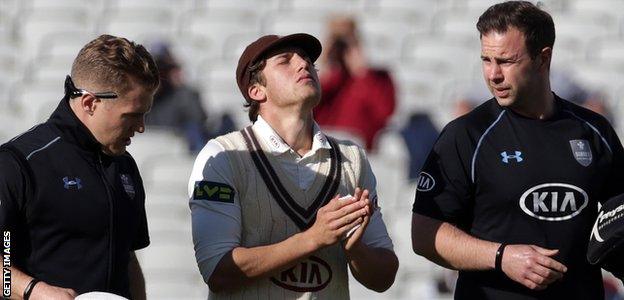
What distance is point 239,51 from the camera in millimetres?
10695

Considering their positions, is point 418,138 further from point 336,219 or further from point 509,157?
point 336,219

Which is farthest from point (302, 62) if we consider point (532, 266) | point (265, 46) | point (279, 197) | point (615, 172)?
point (615, 172)

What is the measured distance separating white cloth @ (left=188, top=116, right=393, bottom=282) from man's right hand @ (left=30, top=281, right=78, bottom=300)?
65 centimetres

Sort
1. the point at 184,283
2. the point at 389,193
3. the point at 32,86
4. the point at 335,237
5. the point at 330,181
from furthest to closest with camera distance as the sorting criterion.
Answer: the point at 32,86
the point at 389,193
the point at 184,283
the point at 330,181
the point at 335,237

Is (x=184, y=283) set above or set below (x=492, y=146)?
below

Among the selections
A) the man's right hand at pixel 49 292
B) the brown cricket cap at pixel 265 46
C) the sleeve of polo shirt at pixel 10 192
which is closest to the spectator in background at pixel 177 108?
the brown cricket cap at pixel 265 46

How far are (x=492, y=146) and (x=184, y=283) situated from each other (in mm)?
3998

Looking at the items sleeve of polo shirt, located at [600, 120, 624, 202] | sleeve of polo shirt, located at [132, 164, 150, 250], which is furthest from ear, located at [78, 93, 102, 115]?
sleeve of polo shirt, located at [600, 120, 624, 202]

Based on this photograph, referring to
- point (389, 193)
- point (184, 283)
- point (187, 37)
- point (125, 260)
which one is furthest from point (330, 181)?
point (187, 37)

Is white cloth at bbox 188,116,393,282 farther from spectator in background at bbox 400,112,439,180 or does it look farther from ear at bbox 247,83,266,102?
spectator in background at bbox 400,112,439,180

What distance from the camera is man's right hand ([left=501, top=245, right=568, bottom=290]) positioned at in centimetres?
442

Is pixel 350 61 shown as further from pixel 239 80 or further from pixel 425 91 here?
pixel 239 80

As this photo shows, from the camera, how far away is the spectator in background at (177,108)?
9.20 meters

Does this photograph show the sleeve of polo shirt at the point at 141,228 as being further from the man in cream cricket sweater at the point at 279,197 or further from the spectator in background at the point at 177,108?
the spectator in background at the point at 177,108
